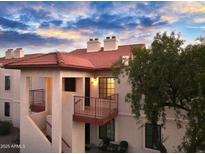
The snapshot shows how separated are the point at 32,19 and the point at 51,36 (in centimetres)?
289

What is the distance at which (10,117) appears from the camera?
23.4 m

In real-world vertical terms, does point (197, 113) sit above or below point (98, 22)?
below

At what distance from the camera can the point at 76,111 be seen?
14.3m

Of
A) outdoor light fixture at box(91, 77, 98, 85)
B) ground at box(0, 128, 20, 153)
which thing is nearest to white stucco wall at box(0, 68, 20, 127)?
ground at box(0, 128, 20, 153)

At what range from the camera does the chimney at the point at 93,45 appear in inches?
834

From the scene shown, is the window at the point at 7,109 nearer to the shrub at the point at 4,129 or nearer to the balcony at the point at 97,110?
the shrub at the point at 4,129

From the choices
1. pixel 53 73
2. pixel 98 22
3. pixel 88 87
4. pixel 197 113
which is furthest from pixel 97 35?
pixel 197 113

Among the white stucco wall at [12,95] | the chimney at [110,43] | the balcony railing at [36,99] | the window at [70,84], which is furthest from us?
the white stucco wall at [12,95]

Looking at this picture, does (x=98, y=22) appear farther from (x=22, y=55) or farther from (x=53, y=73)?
(x=22, y=55)

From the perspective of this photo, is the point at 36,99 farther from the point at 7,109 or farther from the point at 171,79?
the point at 171,79

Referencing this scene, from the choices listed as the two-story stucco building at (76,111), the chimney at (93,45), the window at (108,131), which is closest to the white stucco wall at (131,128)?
the two-story stucco building at (76,111)

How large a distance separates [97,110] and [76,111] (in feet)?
5.14

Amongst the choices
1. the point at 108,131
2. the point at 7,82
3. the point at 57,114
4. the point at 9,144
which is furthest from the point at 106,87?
the point at 7,82

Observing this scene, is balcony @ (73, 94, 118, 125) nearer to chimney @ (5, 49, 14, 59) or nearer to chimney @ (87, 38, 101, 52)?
chimney @ (87, 38, 101, 52)
